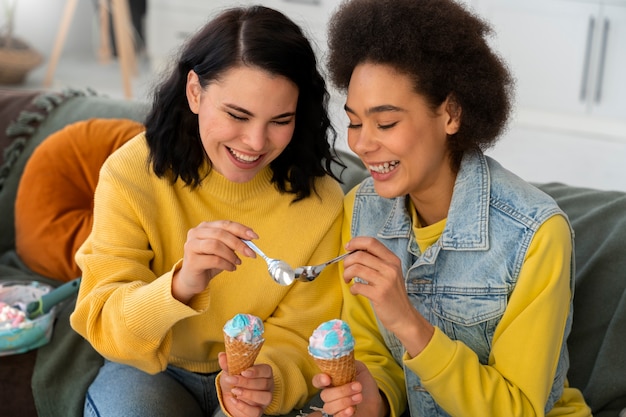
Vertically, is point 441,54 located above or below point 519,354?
above

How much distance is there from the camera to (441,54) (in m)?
1.55

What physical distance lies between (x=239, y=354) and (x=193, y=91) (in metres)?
0.55

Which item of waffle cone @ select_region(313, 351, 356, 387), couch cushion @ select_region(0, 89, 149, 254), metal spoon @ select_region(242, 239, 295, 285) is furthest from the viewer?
couch cushion @ select_region(0, 89, 149, 254)

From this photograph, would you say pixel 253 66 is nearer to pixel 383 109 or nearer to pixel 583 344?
pixel 383 109

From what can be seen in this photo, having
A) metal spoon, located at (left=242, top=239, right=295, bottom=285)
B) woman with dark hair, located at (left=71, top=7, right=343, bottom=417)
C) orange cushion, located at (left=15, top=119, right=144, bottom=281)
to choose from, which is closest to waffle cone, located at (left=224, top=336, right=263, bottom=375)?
woman with dark hair, located at (left=71, top=7, right=343, bottom=417)

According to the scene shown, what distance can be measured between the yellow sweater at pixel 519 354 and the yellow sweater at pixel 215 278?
35cm

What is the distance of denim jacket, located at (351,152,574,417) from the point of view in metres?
1.55

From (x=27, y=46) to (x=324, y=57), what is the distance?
4374 millimetres

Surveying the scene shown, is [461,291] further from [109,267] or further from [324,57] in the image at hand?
[109,267]

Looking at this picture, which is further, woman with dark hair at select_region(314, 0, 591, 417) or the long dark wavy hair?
the long dark wavy hair

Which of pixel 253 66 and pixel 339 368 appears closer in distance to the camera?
pixel 339 368

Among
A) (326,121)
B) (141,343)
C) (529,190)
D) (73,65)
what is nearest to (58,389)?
(141,343)

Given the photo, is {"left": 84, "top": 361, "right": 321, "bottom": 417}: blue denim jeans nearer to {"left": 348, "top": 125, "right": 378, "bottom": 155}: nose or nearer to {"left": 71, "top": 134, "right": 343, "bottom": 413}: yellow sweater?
{"left": 71, "top": 134, "right": 343, "bottom": 413}: yellow sweater

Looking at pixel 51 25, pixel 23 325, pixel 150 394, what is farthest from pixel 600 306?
pixel 51 25
